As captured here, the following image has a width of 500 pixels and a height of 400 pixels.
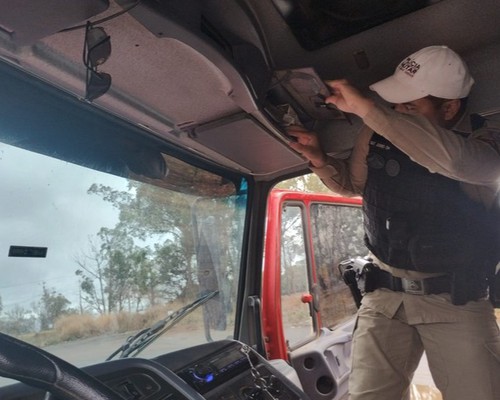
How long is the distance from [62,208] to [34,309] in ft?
1.05

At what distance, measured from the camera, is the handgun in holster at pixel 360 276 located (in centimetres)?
176

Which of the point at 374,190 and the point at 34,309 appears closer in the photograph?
the point at 34,309

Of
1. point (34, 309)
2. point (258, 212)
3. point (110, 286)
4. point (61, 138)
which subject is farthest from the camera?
point (258, 212)

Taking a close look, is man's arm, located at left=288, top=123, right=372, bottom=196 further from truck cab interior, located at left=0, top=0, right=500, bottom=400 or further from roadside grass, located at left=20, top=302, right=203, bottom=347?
roadside grass, located at left=20, top=302, right=203, bottom=347

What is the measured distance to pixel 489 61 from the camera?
1564 mm

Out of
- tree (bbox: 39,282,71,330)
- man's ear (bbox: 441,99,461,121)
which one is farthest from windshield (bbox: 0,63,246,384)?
man's ear (bbox: 441,99,461,121)

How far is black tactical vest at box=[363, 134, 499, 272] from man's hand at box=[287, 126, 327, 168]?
260 mm

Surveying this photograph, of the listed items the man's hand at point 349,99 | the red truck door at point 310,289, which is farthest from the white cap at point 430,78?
the red truck door at point 310,289

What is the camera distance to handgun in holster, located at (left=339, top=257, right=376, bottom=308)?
1.76m

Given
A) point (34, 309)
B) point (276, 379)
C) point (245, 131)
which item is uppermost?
point (245, 131)

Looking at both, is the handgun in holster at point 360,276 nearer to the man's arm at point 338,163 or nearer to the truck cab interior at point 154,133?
the man's arm at point 338,163

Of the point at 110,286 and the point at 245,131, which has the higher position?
the point at 245,131

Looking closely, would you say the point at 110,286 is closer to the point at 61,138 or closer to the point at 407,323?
the point at 61,138

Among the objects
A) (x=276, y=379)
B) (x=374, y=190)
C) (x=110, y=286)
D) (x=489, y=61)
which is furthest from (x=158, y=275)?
(x=489, y=61)
